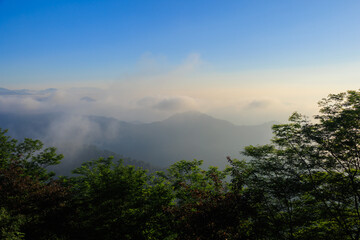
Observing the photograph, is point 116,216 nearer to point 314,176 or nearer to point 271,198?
point 271,198

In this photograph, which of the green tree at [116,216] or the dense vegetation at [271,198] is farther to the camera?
the green tree at [116,216]

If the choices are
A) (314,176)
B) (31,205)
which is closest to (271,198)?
(314,176)

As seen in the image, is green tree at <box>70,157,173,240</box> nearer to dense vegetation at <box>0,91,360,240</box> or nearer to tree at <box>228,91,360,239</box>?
dense vegetation at <box>0,91,360,240</box>

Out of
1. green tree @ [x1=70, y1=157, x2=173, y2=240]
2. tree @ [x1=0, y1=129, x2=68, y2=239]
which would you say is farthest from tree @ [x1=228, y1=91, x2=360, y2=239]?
tree @ [x1=0, y1=129, x2=68, y2=239]

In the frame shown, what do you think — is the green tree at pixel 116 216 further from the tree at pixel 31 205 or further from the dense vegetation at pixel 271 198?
the tree at pixel 31 205

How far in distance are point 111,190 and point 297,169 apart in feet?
58.1

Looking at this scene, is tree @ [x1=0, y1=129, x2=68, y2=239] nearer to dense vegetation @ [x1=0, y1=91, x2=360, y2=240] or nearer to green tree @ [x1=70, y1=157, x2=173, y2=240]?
dense vegetation @ [x1=0, y1=91, x2=360, y2=240]

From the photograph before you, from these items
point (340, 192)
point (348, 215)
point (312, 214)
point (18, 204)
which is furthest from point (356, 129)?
point (18, 204)

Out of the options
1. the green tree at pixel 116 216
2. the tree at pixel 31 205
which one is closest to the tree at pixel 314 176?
the green tree at pixel 116 216

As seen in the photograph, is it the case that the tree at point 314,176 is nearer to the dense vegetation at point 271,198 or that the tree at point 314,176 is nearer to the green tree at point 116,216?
the dense vegetation at point 271,198

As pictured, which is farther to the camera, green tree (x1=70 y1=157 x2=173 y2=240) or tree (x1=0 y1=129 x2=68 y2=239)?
green tree (x1=70 y1=157 x2=173 y2=240)

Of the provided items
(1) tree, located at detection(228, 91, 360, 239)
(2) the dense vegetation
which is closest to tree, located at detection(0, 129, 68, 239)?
(2) the dense vegetation

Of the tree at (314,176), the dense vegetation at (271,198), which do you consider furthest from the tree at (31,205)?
the tree at (314,176)

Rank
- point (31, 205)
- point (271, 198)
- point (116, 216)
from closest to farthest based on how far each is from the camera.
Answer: point (31, 205) → point (116, 216) → point (271, 198)
